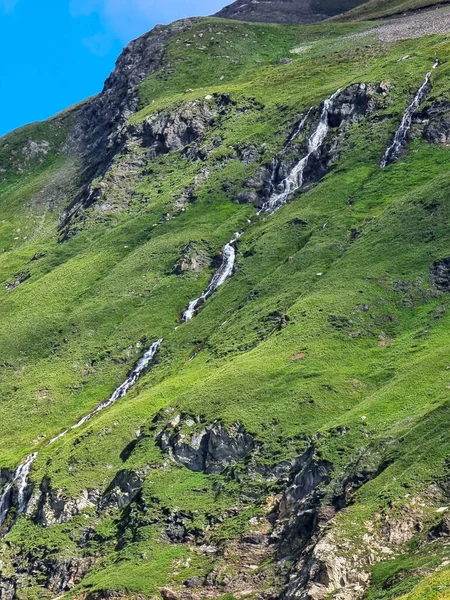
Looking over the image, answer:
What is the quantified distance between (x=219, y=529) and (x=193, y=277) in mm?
68028

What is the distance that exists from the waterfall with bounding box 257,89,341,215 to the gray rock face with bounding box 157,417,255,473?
68050 mm

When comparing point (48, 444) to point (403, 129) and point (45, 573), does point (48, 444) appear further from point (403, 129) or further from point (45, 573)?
point (403, 129)

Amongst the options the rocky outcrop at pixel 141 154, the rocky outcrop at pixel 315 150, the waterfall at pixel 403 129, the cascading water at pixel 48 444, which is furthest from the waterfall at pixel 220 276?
the rocky outcrop at pixel 141 154

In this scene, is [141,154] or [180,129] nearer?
[180,129]

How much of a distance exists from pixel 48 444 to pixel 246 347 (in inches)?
1036

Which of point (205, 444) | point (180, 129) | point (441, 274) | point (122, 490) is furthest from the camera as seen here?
point (180, 129)

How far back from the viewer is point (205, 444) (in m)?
98.2

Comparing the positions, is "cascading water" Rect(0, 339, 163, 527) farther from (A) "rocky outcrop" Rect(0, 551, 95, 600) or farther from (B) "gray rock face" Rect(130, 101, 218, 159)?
(B) "gray rock face" Rect(130, 101, 218, 159)

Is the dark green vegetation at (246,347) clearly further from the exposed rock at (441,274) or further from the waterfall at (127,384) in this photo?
the waterfall at (127,384)

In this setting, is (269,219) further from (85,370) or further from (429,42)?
(429,42)

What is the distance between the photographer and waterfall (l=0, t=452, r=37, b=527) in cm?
10381

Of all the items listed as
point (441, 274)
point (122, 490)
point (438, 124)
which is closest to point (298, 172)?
point (438, 124)

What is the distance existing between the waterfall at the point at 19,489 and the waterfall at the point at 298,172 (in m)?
69.0

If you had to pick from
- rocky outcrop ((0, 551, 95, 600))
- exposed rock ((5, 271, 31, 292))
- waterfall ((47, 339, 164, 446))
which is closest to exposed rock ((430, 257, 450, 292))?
waterfall ((47, 339, 164, 446))
